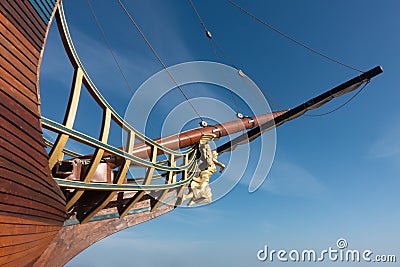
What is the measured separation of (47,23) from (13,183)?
7.23ft

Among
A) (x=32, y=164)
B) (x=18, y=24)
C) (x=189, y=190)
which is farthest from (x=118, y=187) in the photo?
(x=189, y=190)

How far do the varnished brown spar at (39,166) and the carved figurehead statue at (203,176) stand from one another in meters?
2.57

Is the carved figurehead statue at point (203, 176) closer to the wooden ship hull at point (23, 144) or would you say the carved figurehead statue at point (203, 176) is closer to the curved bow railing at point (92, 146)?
the curved bow railing at point (92, 146)

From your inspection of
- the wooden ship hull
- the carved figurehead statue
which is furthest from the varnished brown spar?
the carved figurehead statue

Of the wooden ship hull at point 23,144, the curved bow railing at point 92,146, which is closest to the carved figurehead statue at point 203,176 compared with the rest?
the curved bow railing at point 92,146

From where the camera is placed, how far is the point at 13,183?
11.1 feet

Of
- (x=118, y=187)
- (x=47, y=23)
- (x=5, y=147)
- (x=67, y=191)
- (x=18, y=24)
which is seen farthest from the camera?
(x=118, y=187)

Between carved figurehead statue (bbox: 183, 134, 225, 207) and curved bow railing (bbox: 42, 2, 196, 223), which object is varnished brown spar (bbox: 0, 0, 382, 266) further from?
carved figurehead statue (bbox: 183, 134, 225, 207)

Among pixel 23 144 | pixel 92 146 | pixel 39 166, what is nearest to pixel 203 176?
pixel 92 146

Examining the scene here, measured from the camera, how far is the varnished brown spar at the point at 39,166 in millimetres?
3373

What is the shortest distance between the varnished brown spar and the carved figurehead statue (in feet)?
8.43

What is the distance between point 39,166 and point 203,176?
19.9ft

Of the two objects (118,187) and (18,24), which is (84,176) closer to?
(118,187)

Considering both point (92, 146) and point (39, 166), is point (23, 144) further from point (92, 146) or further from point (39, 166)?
point (92, 146)
